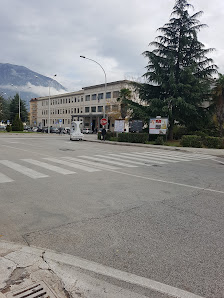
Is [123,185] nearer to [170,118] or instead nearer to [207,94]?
[170,118]

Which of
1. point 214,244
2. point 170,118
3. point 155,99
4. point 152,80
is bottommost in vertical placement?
point 214,244

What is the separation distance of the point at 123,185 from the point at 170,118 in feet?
72.5

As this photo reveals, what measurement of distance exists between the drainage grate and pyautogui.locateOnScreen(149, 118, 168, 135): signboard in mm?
23181

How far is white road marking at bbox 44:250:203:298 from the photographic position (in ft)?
7.67

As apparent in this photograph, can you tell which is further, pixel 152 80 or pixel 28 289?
pixel 152 80

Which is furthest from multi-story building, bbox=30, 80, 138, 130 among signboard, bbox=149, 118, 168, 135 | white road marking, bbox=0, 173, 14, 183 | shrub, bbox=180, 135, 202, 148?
white road marking, bbox=0, 173, 14, 183

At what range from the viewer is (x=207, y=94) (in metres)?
28.2

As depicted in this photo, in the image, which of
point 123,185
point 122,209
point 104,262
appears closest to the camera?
point 104,262

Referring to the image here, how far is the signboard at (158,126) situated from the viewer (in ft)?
80.3

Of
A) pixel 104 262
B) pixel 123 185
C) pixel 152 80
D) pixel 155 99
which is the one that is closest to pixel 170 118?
pixel 155 99

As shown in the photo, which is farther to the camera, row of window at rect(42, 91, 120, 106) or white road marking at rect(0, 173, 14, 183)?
row of window at rect(42, 91, 120, 106)

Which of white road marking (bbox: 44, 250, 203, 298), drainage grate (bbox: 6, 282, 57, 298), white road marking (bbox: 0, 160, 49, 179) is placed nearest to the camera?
drainage grate (bbox: 6, 282, 57, 298)

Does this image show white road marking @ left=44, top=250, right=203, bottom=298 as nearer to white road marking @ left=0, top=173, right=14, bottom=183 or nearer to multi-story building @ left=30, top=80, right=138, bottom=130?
white road marking @ left=0, top=173, right=14, bottom=183

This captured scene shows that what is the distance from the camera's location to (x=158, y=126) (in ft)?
81.9
